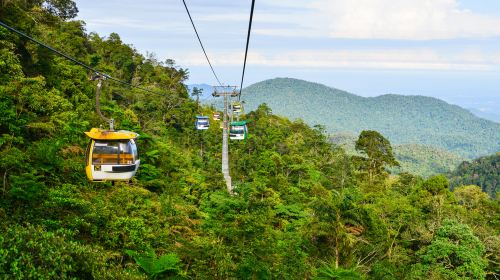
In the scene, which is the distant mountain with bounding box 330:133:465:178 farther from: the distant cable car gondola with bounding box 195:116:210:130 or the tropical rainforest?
the tropical rainforest

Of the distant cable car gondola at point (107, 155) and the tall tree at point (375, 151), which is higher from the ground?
the distant cable car gondola at point (107, 155)

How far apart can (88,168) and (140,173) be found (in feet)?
35.3

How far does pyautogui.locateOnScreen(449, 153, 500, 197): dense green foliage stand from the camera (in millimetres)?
104438

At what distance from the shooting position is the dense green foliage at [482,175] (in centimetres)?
10444

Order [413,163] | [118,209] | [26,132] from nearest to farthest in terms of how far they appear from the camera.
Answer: [118,209] < [26,132] < [413,163]

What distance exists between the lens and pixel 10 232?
873cm

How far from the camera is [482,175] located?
108000mm

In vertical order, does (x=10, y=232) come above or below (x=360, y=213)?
above


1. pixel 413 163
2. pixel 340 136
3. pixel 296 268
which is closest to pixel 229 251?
pixel 296 268

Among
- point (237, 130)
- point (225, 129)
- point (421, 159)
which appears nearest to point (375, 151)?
point (225, 129)

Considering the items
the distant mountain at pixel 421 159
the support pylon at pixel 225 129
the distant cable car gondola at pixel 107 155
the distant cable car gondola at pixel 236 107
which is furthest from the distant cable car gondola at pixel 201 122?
the distant mountain at pixel 421 159

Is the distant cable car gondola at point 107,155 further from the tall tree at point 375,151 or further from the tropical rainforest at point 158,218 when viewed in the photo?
the tall tree at point 375,151

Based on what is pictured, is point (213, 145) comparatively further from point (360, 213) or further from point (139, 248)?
point (139, 248)

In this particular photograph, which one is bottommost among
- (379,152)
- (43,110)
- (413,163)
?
(413,163)
